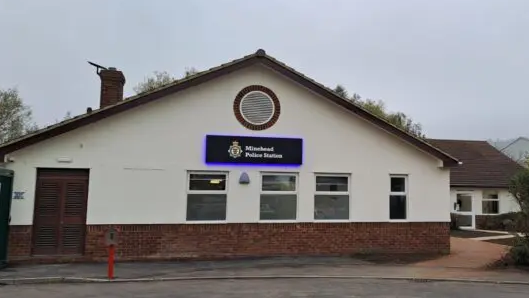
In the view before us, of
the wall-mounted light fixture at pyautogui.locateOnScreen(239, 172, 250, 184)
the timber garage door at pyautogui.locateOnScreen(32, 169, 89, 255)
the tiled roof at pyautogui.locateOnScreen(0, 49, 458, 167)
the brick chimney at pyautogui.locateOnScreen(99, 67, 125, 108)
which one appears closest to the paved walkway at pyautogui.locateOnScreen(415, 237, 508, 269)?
the tiled roof at pyautogui.locateOnScreen(0, 49, 458, 167)

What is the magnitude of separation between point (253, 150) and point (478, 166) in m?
19.5

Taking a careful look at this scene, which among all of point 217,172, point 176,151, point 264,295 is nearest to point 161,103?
point 176,151

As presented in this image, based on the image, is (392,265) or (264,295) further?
(392,265)

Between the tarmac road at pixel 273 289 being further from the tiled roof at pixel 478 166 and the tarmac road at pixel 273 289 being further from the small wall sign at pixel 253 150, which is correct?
the tiled roof at pixel 478 166

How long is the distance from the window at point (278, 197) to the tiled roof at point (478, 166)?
15027mm

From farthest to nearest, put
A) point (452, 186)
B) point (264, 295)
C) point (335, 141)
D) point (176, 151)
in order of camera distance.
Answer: point (452, 186), point (335, 141), point (176, 151), point (264, 295)

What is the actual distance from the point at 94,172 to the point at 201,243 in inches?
141

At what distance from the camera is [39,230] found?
551 inches

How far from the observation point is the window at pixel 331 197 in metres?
16.3

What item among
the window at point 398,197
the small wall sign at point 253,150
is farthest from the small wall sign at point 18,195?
the window at point 398,197

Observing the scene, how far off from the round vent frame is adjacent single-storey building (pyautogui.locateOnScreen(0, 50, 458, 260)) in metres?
0.03

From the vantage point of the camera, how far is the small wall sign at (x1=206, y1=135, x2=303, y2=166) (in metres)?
15.3

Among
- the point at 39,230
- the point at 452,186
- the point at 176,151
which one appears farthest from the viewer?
the point at 452,186

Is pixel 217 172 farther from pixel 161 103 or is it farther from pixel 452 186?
pixel 452 186
